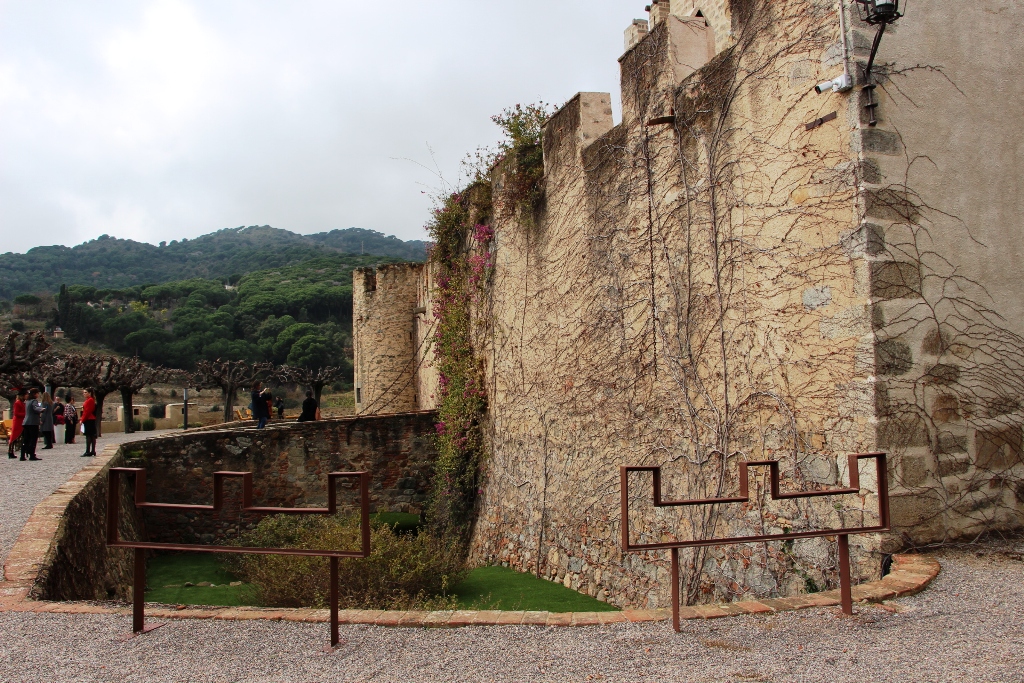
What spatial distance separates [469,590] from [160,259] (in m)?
115

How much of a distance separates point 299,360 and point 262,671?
151 feet

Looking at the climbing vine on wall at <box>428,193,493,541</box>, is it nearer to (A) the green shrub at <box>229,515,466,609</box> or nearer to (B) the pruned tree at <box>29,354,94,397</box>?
(A) the green shrub at <box>229,515,466,609</box>

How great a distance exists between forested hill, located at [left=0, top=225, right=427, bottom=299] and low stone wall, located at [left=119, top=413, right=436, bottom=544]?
70.4m

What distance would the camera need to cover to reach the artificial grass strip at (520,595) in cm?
699

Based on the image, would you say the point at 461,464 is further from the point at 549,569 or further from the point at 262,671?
the point at 262,671

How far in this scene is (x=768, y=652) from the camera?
3.37 meters

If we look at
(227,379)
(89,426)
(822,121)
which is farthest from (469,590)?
(227,379)

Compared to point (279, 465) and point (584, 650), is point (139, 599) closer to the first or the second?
point (584, 650)

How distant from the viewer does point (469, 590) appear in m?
7.88

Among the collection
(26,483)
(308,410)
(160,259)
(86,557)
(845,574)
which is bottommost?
(86,557)

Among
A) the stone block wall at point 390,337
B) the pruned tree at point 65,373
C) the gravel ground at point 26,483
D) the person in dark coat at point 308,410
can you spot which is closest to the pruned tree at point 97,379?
the pruned tree at point 65,373

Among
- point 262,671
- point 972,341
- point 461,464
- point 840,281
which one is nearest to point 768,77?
point 840,281

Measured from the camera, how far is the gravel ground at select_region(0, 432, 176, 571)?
7.05 m

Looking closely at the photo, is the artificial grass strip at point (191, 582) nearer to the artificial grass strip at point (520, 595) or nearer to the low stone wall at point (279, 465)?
the low stone wall at point (279, 465)
